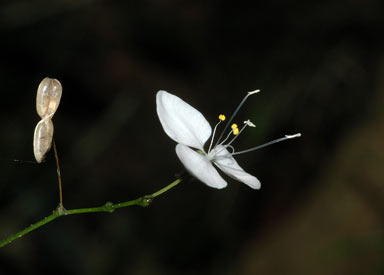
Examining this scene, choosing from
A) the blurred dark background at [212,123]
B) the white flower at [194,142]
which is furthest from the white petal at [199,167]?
the blurred dark background at [212,123]

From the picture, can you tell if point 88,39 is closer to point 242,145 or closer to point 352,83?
point 242,145

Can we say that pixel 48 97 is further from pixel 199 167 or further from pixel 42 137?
pixel 199 167

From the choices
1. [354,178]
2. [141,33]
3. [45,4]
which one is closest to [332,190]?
[354,178]

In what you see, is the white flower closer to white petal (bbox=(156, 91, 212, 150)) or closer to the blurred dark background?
white petal (bbox=(156, 91, 212, 150))

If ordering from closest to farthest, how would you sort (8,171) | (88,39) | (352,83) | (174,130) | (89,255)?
(174,130) < (8,171) < (89,255) < (352,83) < (88,39)

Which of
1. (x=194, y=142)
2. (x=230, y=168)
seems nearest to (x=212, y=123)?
(x=194, y=142)
